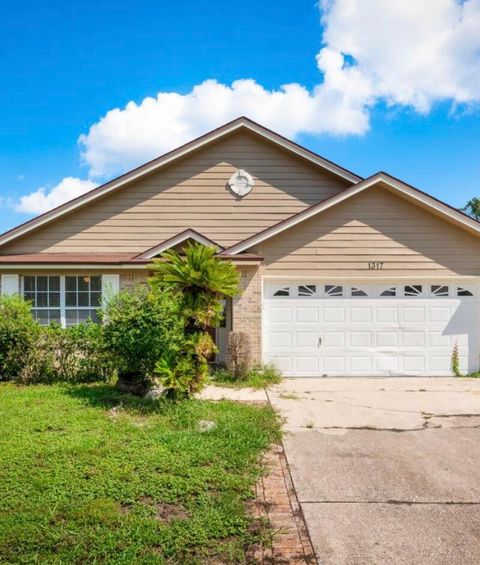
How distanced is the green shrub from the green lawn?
7.32ft

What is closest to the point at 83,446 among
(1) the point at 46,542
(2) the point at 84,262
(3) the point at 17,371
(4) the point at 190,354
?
(1) the point at 46,542

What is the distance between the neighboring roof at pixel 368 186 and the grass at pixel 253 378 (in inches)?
121

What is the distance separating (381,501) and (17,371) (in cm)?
826

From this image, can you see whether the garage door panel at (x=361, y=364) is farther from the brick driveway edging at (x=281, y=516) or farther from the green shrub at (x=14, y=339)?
the green shrub at (x=14, y=339)

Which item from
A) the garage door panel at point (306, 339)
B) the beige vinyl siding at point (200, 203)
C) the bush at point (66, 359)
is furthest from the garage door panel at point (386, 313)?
the bush at point (66, 359)

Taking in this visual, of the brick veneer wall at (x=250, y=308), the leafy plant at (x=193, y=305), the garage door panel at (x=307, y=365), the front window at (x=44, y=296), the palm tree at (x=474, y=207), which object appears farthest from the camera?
the palm tree at (x=474, y=207)

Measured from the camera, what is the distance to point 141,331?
7953mm

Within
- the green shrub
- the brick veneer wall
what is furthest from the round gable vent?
the green shrub

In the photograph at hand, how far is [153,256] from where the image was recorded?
11898 millimetres

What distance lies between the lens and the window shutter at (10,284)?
11.8m

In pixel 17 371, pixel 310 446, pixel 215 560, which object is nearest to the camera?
pixel 215 560

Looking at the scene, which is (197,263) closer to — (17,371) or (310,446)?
(310,446)

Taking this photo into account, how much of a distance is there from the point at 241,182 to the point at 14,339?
796 cm

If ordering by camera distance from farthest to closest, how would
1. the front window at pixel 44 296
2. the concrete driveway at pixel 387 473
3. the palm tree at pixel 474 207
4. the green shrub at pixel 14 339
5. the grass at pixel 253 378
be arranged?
the palm tree at pixel 474 207 < the front window at pixel 44 296 < the grass at pixel 253 378 < the green shrub at pixel 14 339 < the concrete driveway at pixel 387 473
